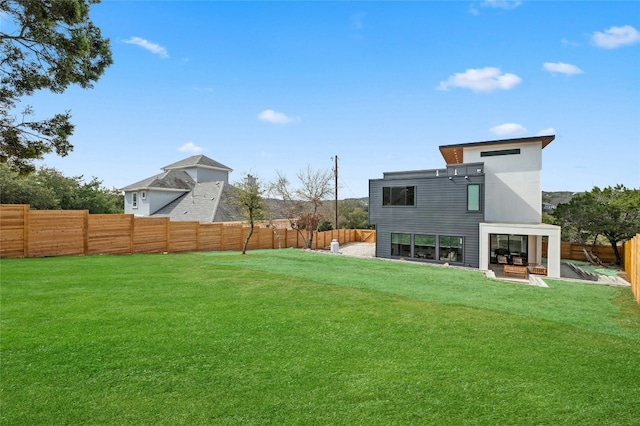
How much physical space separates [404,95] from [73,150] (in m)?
16.8

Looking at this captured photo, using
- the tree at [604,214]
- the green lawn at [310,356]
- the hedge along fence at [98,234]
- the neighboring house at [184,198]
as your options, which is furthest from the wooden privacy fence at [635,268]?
the neighboring house at [184,198]

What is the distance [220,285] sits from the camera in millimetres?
9133

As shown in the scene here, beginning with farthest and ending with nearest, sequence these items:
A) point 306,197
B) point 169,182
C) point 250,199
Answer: point 306,197 < point 169,182 < point 250,199

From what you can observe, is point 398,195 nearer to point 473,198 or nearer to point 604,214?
point 473,198

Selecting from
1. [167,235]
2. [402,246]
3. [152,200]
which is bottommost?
[402,246]

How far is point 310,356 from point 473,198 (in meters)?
16.5

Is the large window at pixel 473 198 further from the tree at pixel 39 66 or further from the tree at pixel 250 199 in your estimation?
the tree at pixel 39 66

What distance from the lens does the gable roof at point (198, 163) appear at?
3248 cm

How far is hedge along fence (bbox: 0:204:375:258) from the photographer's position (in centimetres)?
1341

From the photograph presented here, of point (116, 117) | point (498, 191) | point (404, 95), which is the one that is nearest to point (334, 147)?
point (404, 95)

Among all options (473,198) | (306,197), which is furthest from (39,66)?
(306,197)

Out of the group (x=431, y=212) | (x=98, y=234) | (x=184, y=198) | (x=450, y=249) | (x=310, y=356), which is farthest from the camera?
(x=184, y=198)

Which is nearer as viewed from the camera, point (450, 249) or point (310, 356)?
point (310, 356)

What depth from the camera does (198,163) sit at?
32.2m
